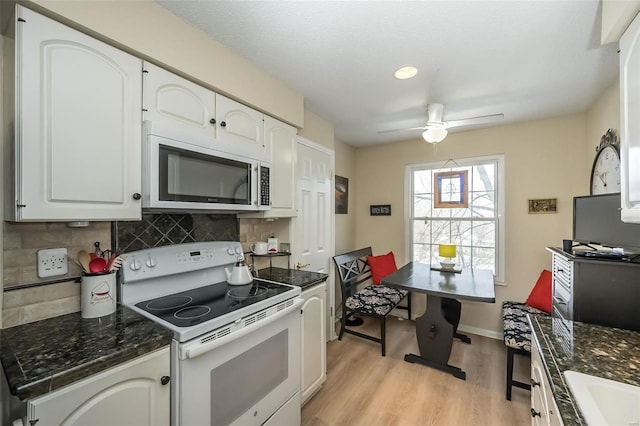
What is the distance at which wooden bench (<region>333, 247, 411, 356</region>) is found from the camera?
103 inches

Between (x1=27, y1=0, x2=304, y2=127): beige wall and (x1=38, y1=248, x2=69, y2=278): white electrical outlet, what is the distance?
97cm

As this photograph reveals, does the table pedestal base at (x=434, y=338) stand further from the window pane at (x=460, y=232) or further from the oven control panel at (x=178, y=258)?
the oven control panel at (x=178, y=258)

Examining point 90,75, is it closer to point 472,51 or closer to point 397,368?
point 472,51

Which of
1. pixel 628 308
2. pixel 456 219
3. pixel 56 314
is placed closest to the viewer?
pixel 56 314

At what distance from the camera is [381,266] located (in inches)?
134

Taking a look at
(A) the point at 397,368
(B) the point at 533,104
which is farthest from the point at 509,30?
(A) the point at 397,368

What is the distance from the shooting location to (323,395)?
6.69ft

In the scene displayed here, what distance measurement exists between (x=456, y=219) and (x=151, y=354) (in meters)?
3.29

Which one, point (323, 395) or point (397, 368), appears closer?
point (323, 395)

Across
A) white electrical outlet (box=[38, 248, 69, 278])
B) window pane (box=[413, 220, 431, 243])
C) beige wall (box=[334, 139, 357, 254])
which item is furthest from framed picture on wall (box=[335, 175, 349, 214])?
white electrical outlet (box=[38, 248, 69, 278])

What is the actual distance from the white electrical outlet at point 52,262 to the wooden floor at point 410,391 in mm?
1693

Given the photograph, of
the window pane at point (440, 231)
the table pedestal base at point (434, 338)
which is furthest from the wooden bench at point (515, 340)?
the window pane at point (440, 231)

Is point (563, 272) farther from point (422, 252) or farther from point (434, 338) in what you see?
point (422, 252)

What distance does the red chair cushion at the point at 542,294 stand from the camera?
247 cm
